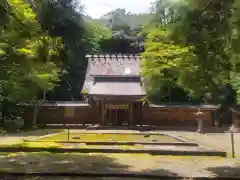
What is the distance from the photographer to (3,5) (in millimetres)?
5988

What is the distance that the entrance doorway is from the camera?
2896 centimetres

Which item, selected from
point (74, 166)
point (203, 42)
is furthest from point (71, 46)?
point (203, 42)

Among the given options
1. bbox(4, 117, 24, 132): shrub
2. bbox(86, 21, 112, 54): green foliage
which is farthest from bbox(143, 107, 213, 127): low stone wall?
bbox(86, 21, 112, 54): green foliage

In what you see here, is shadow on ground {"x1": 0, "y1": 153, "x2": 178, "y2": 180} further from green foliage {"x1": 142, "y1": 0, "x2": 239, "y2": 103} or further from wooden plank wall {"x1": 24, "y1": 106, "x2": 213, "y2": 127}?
wooden plank wall {"x1": 24, "y1": 106, "x2": 213, "y2": 127}

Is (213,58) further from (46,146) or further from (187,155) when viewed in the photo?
(46,146)

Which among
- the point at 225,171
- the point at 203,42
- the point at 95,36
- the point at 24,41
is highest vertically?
the point at 95,36

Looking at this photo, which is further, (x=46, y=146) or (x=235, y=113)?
(x=235, y=113)

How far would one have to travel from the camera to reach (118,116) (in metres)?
29.4

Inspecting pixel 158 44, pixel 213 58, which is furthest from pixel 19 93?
pixel 158 44

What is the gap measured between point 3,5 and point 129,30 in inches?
1660

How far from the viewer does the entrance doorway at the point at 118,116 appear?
29.0 m

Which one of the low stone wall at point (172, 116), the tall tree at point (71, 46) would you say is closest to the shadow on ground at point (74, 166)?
the low stone wall at point (172, 116)

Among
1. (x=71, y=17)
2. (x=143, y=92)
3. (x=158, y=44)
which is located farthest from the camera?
(x=71, y=17)

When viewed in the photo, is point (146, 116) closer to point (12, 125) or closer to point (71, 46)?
point (12, 125)
